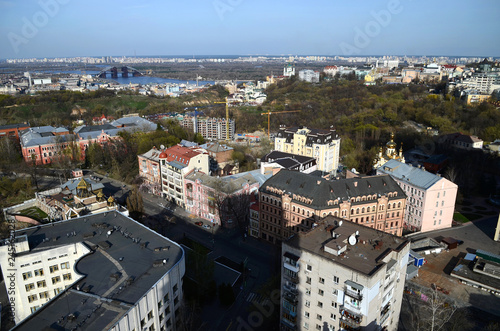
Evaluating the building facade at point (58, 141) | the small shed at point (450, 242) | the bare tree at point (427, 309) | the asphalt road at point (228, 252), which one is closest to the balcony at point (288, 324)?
the asphalt road at point (228, 252)

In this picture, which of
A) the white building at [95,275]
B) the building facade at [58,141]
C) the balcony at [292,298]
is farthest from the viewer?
the building facade at [58,141]

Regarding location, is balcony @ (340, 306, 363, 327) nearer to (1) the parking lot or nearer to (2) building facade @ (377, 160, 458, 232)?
(1) the parking lot

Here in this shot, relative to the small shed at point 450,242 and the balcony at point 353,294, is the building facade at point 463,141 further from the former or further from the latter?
the balcony at point 353,294

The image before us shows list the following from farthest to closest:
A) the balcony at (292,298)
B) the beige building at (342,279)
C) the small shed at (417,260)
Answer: the small shed at (417,260), the balcony at (292,298), the beige building at (342,279)

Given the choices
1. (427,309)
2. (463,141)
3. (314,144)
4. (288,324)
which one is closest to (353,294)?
(288,324)

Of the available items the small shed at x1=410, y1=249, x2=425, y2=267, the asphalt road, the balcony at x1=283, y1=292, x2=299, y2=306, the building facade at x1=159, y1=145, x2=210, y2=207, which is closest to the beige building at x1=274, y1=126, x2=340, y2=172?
the building facade at x1=159, y1=145, x2=210, y2=207

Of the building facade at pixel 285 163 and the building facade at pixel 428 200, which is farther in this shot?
the building facade at pixel 285 163
